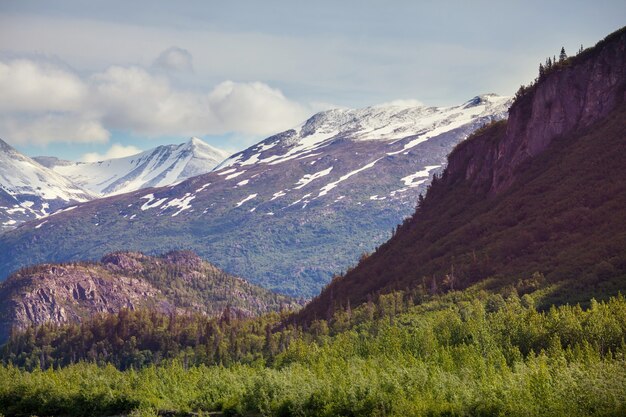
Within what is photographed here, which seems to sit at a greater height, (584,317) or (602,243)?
(602,243)

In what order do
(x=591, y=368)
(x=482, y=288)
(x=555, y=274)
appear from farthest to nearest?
1. (x=482, y=288)
2. (x=555, y=274)
3. (x=591, y=368)

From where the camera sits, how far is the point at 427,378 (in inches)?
4528

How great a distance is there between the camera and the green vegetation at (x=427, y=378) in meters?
98.1

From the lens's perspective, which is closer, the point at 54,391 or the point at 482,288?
the point at 54,391

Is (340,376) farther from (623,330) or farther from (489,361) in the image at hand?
(623,330)

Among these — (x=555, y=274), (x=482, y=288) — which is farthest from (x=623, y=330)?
(x=482, y=288)

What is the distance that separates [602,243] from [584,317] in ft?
174

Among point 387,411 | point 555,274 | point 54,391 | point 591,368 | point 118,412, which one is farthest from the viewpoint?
point 555,274

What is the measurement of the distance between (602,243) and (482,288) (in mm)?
29620

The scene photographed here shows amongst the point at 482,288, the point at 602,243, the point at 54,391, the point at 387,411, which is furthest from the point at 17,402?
the point at 602,243

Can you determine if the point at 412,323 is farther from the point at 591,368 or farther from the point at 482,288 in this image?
the point at 591,368

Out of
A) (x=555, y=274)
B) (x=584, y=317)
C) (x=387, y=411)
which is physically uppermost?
(x=555, y=274)

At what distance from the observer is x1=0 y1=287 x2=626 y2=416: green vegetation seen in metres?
98.1

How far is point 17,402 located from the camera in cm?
16538
